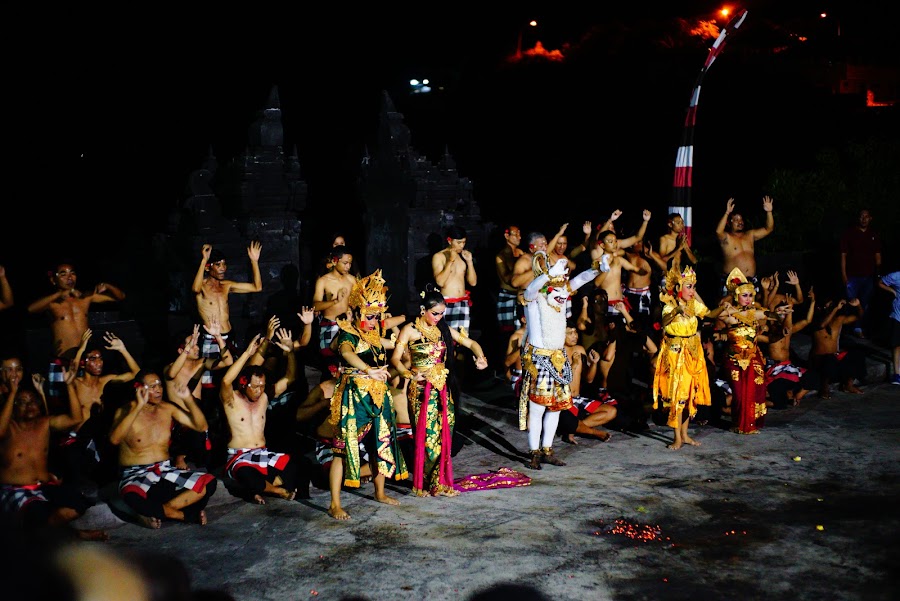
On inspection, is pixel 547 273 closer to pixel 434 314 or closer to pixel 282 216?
pixel 434 314

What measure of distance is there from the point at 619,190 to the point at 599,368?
371 inches

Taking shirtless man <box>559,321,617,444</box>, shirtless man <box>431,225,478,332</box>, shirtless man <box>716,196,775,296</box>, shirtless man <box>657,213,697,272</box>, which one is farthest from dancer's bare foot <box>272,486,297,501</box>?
shirtless man <box>716,196,775,296</box>

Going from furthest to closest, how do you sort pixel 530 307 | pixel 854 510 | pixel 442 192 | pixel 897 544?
1. pixel 442 192
2. pixel 530 307
3. pixel 854 510
4. pixel 897 544

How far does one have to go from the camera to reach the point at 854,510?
8.20 metres

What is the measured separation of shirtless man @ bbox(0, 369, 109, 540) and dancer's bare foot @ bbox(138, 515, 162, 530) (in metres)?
0.33

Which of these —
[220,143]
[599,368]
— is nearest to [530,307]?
[599,368]

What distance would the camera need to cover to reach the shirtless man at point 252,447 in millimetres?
8602

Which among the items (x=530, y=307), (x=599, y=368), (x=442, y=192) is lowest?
(x=599, y=368)

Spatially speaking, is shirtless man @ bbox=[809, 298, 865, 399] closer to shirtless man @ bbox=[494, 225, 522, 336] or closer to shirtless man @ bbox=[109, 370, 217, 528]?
shirtless man @ bbox=[494, 225, 522, 336]

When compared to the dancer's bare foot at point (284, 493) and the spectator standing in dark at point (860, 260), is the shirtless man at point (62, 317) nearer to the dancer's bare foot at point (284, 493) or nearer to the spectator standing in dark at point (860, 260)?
the dancer's bare foot at point (284, 493)

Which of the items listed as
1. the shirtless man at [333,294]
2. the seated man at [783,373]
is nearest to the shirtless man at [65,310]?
the shirtless man at [333,294]

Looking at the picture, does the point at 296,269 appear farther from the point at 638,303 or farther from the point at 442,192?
the point at 638,303

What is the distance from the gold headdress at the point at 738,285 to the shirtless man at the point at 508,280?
2561 mm

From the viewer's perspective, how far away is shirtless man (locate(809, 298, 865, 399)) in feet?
40.1
